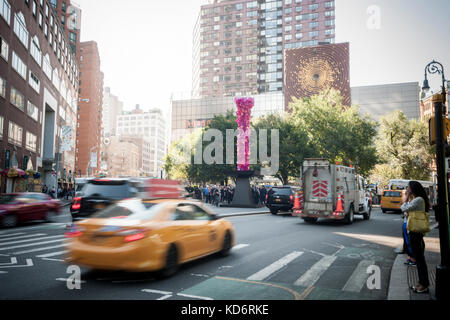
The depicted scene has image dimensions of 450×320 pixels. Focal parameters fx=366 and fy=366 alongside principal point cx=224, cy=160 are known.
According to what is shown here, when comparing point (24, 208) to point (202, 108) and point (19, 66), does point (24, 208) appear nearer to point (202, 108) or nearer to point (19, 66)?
point (19, 66)

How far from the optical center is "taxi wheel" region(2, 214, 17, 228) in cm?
1427

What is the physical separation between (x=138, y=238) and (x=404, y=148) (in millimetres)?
53282

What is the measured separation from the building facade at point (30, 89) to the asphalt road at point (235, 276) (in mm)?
25359

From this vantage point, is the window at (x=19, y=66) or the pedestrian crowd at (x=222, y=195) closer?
→ the window at (x=19, y=66)

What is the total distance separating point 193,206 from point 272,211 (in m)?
15.9

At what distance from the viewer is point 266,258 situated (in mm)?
8273

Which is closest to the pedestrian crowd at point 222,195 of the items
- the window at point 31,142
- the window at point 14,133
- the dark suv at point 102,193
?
the window at point 14,133

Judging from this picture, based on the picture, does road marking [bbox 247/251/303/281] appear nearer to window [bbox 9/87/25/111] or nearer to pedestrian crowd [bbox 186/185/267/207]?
pedestrian crowd [bbox 186/185/267/207]

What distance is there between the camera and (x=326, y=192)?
54.0 ft

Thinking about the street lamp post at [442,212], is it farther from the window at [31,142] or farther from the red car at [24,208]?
the window at [31,142]

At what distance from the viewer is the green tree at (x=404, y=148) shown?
51.0 meters

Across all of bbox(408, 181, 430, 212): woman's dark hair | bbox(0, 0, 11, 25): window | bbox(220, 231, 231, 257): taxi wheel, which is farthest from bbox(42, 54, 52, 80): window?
Result: bbox(408, 181, 430, 212): woman's dark hair

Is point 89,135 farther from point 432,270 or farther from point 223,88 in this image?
point 432,270
